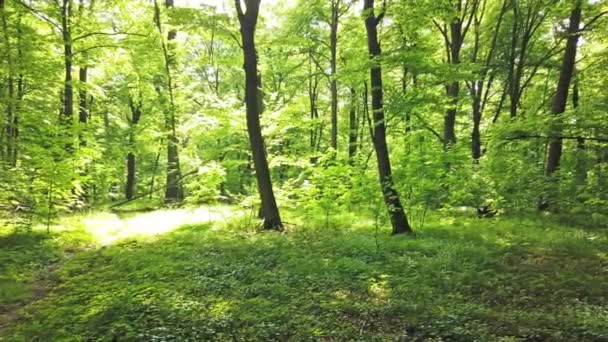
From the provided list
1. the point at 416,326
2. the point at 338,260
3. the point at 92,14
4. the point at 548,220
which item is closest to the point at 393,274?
the point at 338,260

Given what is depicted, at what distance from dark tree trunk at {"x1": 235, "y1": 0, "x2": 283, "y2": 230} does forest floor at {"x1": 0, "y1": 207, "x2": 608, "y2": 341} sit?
102 centimetres

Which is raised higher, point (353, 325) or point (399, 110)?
point (399, 110)

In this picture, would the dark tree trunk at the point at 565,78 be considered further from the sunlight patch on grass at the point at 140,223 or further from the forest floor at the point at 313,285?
the sunlight patch on grass at the point at 140,223

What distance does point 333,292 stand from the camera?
23.1 ft

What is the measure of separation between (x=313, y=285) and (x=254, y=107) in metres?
5.95

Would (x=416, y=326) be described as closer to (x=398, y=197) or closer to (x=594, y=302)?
(x=594, y=302)

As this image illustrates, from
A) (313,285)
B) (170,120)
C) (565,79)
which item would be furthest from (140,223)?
(565,79)

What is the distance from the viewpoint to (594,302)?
20.0ft

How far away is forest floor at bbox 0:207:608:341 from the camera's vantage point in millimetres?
5688

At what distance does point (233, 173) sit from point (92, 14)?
1126 cm

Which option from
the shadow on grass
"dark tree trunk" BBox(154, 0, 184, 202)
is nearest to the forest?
the shadow on grass

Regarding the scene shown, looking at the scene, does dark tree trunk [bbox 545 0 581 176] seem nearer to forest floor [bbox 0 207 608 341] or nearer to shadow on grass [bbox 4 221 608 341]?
forest floor [bbox 0 207 608 341]

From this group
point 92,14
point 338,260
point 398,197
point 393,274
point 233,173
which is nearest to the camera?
point 393,274

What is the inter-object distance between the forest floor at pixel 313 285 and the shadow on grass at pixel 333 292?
0.08 ft
